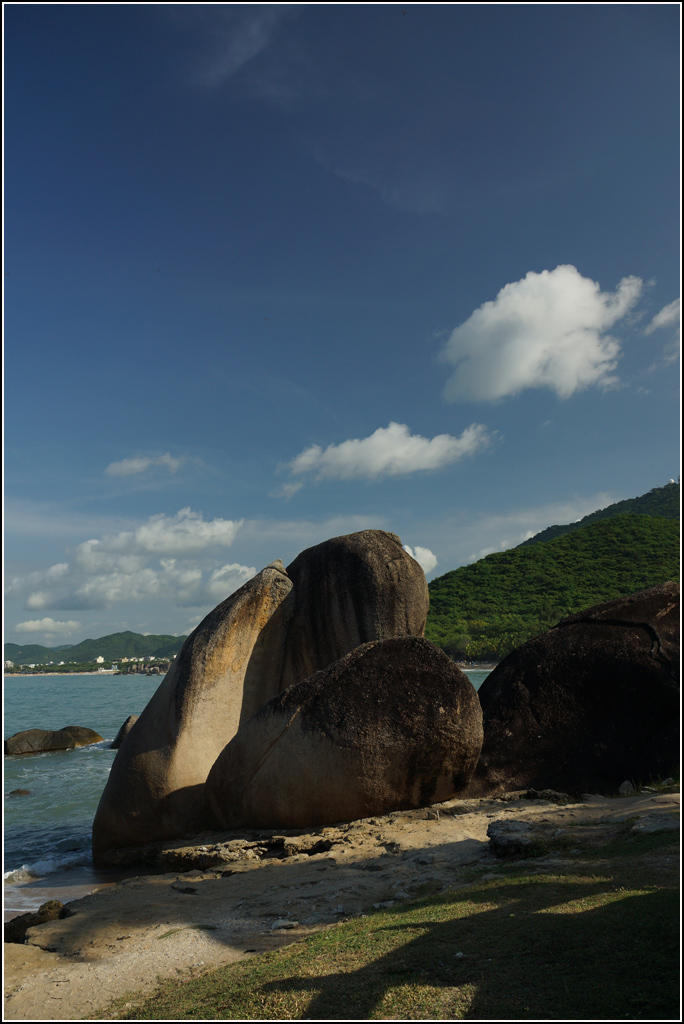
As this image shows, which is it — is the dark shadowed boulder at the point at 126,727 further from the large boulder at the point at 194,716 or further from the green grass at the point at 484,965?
the green grass at the point at 484,965

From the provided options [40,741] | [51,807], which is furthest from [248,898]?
[40,741]

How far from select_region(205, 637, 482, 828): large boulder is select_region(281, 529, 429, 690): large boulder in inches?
77.4

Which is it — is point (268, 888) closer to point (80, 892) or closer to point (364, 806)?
point (364, 806)

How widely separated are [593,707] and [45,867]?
26.2 ft

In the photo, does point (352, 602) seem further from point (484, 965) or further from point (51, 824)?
point (484, 965)

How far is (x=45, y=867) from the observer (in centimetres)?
925

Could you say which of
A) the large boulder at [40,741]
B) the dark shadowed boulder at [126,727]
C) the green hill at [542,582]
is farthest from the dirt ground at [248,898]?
the green hill at [542,582]

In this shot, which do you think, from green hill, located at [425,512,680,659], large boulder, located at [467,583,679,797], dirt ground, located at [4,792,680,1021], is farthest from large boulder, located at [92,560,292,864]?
green hill, located at [425,512,680,659]

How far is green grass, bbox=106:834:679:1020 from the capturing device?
8.85 ft

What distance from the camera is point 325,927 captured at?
15.1 feet

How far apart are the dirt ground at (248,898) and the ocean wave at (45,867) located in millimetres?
2371

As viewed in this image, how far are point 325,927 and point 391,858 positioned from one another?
5.77 ft

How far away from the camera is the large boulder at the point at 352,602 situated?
10.3 meters

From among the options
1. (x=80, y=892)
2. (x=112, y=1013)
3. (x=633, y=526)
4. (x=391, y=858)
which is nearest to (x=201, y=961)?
(x=112, y=1013)
